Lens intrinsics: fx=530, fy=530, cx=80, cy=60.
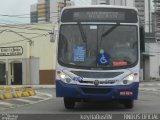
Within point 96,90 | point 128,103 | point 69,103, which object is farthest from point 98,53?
point 128,103

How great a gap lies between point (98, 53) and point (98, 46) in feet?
0.87

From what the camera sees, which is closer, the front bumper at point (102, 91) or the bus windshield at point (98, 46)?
the front bumper at point (102, 91)

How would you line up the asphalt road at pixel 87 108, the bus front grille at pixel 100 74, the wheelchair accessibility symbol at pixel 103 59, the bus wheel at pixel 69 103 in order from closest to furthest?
the bus front grille at pixel 100 74 < the wheelchair accessibility symbol at pixel 103 59 < the asphalt road at pixel 87 108 < the bus wheel at pixel 69 103

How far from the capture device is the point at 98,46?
1820 centimetres

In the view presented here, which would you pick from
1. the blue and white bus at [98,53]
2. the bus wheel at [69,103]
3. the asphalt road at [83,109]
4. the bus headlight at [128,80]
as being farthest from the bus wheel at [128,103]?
the bus wheel at [69,103]

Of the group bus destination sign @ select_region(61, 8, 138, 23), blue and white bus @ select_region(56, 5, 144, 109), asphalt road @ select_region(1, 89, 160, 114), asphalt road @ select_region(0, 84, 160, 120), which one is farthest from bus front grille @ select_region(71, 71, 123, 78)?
bus destination sign @ select_region(61, 8, 138, 23)

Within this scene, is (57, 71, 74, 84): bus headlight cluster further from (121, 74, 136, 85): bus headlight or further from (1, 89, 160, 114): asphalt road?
(121, 74, 136, 85): bus headlight

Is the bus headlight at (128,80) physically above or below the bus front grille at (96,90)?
above

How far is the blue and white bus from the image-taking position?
1788 centimetres

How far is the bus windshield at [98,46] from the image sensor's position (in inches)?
710

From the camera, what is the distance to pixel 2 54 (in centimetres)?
6297

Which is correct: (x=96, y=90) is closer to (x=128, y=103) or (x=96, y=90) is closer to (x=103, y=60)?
(x=103, y=60)

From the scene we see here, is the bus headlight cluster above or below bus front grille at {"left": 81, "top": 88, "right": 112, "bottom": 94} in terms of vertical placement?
above

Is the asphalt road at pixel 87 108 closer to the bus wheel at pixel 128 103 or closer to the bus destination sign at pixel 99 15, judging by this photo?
the bus wheel at pixel 128 103
